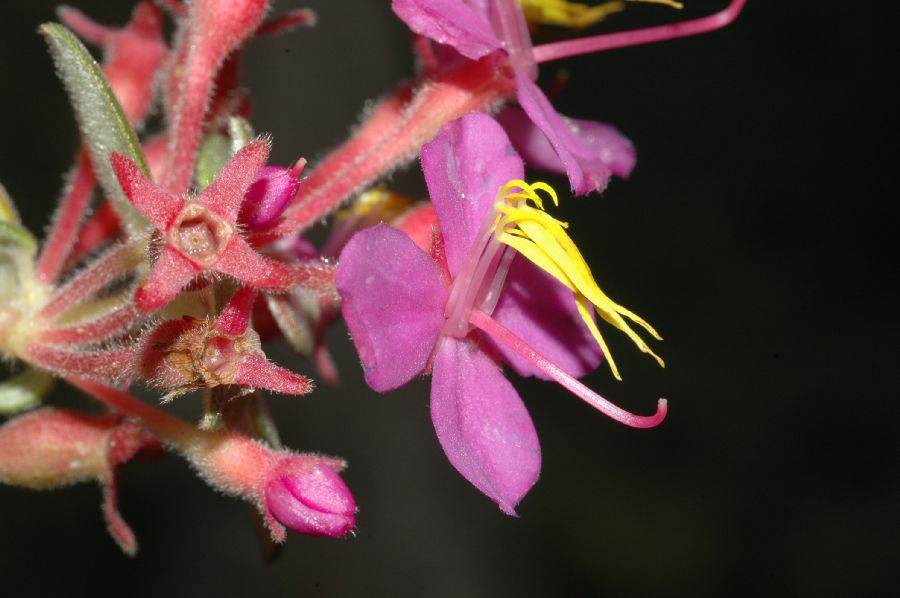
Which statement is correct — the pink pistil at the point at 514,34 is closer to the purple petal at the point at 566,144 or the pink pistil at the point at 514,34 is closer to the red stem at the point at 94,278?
the purple petal at the point at 566,144

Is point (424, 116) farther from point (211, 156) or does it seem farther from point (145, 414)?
point (145, 414)

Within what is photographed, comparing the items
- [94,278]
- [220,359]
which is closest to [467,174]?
[220,359]

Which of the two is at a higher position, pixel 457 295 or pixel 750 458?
pixel 457 295

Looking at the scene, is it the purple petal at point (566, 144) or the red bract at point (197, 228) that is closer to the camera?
the red bract at point (197, 228)

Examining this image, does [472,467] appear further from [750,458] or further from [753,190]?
[753,190]

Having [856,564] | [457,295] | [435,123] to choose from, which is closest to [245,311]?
[457,295]

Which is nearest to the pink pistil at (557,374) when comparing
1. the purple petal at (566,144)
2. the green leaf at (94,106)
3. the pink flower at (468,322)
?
the pink flower at (468,322)
